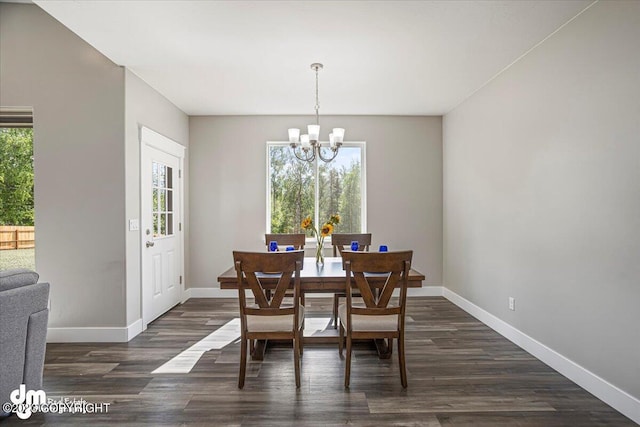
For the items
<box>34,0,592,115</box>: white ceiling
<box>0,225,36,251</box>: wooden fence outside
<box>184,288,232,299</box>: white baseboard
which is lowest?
<box>184,288,232,299</box>: white baseboard

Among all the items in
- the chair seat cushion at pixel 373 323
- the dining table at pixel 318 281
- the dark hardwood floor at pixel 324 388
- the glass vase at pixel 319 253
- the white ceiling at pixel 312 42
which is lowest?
the dark hardwood floor at pixel 324 388

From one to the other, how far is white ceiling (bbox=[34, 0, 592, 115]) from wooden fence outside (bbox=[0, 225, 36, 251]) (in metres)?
1.94

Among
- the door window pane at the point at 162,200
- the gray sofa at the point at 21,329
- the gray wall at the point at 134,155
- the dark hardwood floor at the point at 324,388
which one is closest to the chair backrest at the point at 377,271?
the dark hardwood floor at the point at 324,388

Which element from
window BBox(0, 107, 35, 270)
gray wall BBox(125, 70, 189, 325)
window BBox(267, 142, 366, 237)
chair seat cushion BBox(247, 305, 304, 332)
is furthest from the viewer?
window BBox(267, 142, 366, 237)

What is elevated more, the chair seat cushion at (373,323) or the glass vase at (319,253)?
the glass vase at (319,253)

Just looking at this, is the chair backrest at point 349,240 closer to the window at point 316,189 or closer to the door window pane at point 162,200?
the window at point 316,189

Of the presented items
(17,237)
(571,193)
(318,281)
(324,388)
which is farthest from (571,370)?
(17,237)

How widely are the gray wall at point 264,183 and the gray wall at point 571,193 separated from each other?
3.97 feet

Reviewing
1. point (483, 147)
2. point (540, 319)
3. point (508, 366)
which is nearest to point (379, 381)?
point (508, 366)

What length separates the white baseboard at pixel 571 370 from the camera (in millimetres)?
2172

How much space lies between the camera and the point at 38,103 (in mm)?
3428

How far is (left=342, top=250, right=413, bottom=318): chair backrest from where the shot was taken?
243cm

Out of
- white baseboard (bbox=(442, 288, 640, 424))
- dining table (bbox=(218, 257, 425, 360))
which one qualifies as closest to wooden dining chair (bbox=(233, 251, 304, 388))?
dining table (bbox=(218, 257, 425, 360))

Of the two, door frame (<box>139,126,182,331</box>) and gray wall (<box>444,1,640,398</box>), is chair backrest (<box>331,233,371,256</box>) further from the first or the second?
door frame (<box>139,126,182,331</box>)
